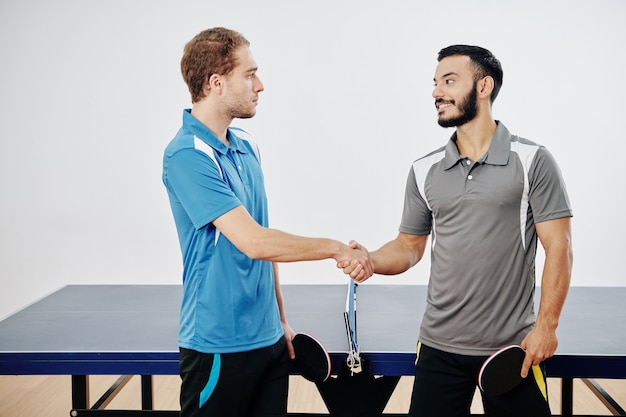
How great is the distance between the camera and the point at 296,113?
15.3ft

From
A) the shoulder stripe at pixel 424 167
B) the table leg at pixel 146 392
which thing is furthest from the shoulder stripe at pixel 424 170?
the table leg at pixel 146 392

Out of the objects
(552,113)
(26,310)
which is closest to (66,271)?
(26,310)

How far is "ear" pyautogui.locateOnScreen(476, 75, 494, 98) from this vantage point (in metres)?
2.00

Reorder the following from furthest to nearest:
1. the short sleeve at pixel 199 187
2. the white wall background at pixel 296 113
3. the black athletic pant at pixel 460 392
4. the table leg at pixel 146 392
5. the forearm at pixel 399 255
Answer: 1. the white wall background at pixel 296 113
2. the table leg at pixel 146 392
3. the forearm at pixel 399 255
4. the black athletic pant at pixel 460 392
5. the short sleeve at pixel 199 187

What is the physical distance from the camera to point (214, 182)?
179 centimetres

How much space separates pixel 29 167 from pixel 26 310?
86.1 inches

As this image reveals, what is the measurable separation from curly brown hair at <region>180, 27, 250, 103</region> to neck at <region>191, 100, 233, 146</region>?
0.03 m

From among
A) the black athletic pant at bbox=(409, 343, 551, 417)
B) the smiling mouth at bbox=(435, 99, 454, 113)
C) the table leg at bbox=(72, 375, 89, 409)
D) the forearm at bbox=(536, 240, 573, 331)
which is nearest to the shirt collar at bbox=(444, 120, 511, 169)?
the smiling mouth at bbox=(435, 99, 454, 113)

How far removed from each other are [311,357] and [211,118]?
0.72 metres

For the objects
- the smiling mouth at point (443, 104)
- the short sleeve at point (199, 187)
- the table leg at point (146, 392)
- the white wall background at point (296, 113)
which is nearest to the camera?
the short sleeve at point (199, 187)

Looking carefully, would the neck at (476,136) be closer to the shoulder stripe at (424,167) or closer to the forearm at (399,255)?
the shoulder stripe at (424,167)

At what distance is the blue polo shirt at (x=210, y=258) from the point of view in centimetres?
179

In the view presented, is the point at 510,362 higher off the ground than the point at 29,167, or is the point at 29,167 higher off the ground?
the point at 29,167

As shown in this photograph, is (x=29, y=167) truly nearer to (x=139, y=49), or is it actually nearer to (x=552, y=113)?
(x=139, y=49)
